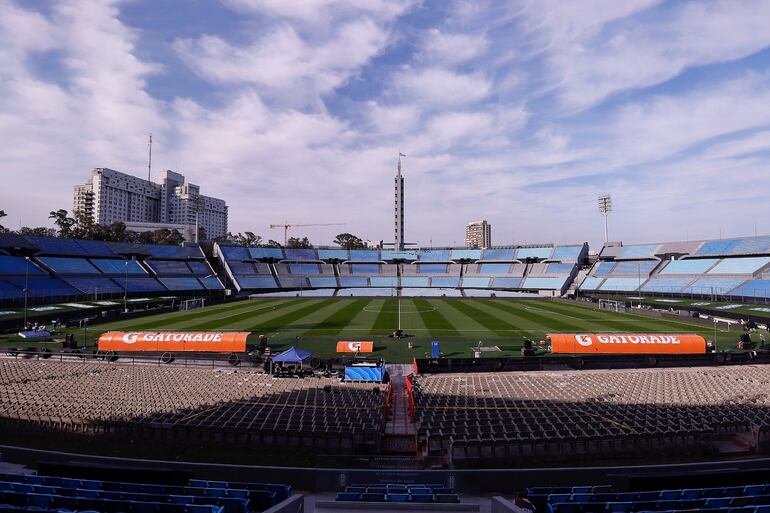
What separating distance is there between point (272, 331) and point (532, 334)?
27077 mm

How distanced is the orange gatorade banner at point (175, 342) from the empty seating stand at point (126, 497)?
21.1m

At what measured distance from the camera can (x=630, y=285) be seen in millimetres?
83250

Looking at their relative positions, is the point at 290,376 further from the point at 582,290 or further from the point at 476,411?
the point at 582,290

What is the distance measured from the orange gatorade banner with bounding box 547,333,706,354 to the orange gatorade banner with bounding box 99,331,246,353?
2335 centimetres

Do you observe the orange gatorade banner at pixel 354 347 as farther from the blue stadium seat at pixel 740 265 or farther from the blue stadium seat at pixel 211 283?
the blue stadium seat at pixel 740 265

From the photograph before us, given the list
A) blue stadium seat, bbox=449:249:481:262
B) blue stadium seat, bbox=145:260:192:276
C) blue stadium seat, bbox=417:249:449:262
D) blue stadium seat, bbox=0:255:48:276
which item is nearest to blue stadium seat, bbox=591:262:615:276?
blue stadium seat, bbox=449:249:481:262

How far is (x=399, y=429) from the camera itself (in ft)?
57.7

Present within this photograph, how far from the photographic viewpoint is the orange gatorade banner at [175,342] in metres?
30.0

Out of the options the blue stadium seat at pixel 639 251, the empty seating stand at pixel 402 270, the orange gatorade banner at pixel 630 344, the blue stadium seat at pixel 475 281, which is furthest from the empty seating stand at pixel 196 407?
the blue stadium seat at pixel 639 251

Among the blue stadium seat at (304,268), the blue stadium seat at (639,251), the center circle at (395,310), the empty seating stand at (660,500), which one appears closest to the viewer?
the empty seating stand at (660,500)

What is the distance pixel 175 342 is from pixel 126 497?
79.1 ft

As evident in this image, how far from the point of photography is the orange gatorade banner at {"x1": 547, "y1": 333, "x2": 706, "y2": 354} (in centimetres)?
2952

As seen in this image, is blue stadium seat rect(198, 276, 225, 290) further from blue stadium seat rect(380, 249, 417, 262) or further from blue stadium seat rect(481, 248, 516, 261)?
blue stadium seat rect(481, 248, 516, 261)

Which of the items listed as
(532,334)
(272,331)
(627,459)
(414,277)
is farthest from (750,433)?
(414,277)
